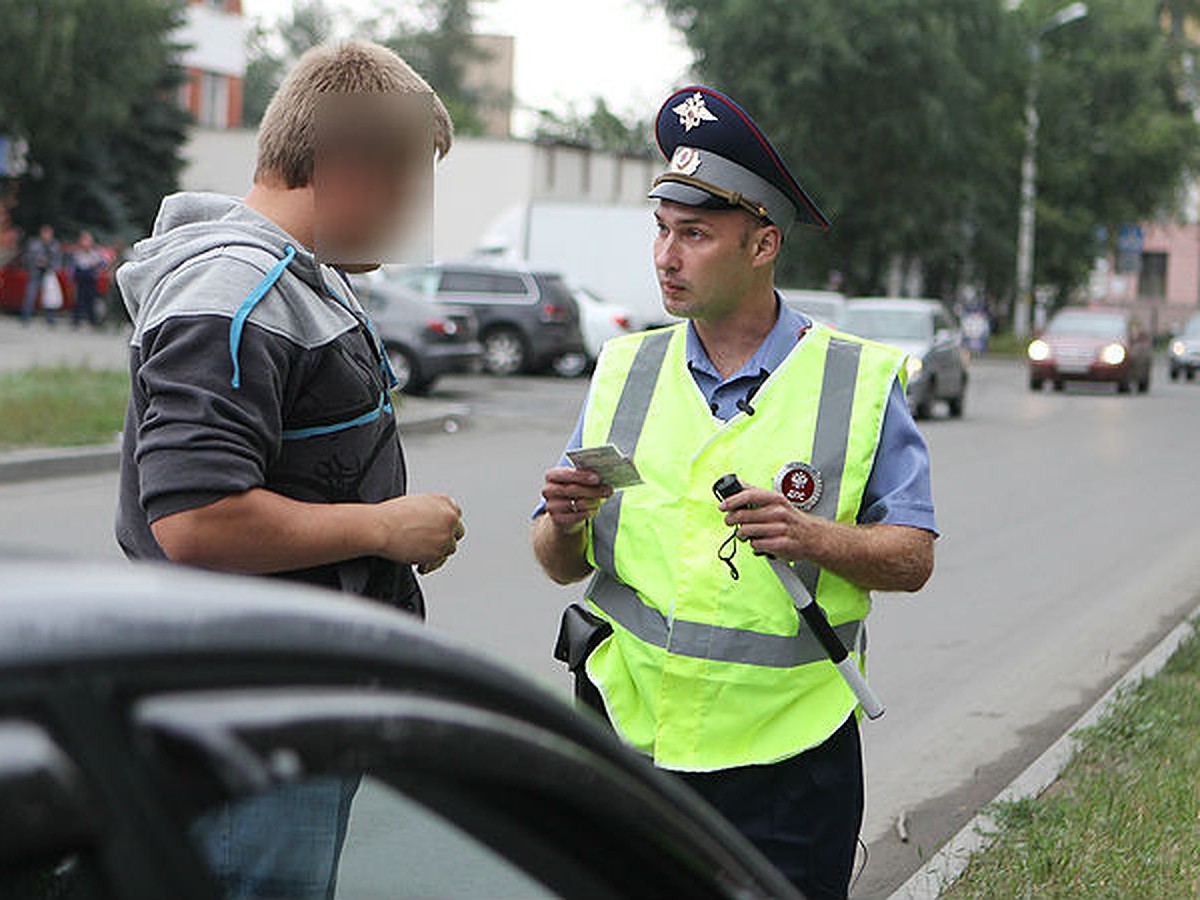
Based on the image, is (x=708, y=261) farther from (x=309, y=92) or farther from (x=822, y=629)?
(x=309, y=92)

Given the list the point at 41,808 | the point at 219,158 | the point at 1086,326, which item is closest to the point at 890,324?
the point at 1086,326

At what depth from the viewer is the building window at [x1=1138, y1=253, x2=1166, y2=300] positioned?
84.1 metres

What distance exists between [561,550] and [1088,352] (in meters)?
30.8

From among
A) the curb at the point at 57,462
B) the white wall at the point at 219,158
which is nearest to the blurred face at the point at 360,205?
the curb at the point at 57,462

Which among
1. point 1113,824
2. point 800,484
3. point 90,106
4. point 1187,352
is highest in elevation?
point 90,106

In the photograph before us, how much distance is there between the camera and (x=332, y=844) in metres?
1.74

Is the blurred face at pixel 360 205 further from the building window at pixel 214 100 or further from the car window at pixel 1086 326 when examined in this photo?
the building window at pixel 214 100

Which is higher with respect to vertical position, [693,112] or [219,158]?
[219,158]

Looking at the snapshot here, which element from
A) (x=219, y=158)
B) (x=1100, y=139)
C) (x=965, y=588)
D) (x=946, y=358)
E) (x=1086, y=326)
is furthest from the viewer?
(x=1100, y=139)

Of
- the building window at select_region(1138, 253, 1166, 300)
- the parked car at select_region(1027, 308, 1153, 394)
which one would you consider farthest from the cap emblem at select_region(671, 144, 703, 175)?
the building window at select_region(1138, 253, 1166, 300)

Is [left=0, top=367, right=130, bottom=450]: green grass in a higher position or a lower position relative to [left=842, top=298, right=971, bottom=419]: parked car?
lower

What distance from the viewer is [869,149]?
158ft

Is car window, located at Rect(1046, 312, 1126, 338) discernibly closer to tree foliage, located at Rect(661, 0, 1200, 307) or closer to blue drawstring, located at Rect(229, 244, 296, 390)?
tree foliage, located at Rect(661, 0, 1200, 307)

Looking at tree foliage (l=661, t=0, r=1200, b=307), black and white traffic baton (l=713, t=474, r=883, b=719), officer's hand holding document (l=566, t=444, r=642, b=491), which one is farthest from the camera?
tree foliage (l=661, t=0, r=1200, b=307)
